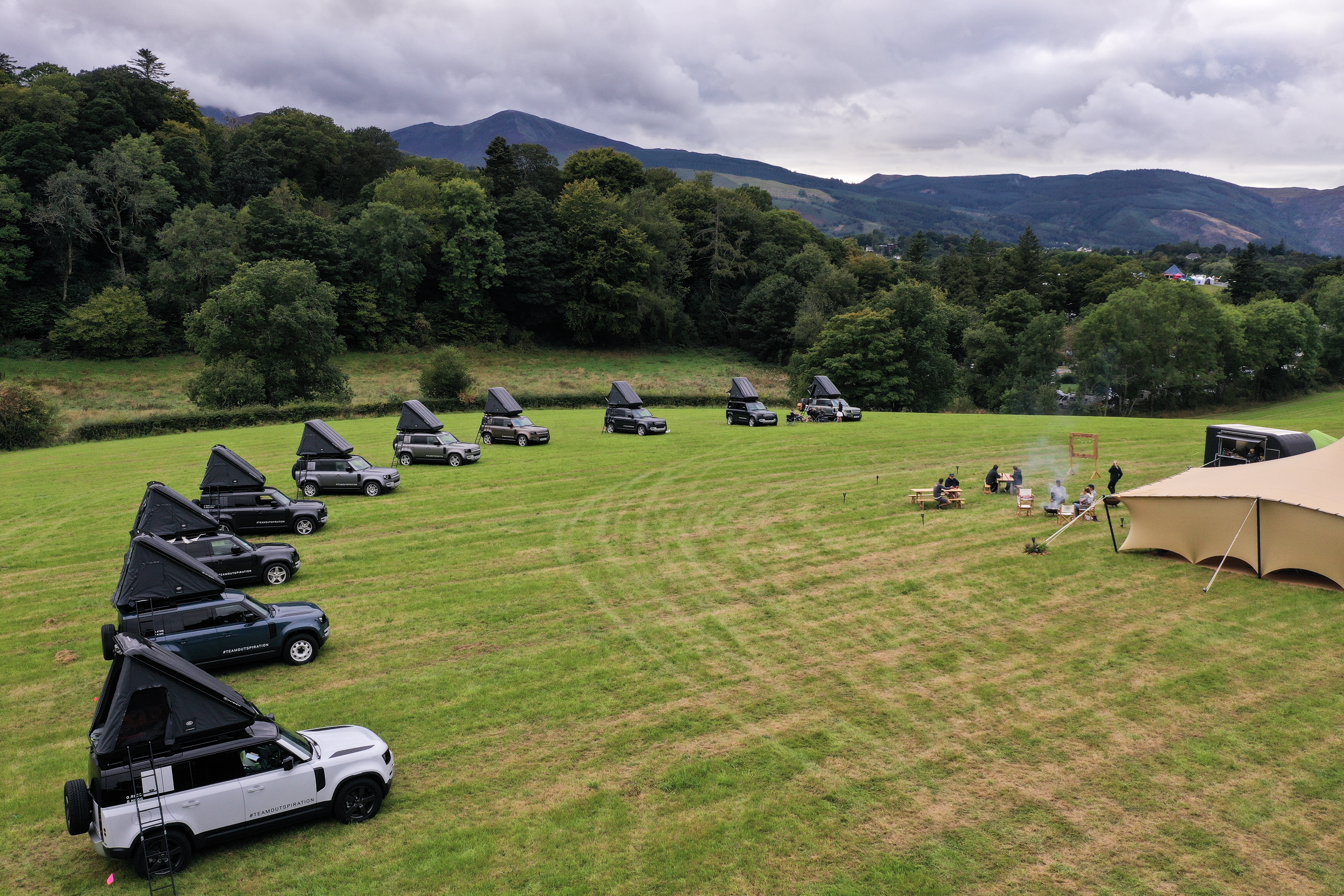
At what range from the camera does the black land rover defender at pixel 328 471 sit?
31.2 metres

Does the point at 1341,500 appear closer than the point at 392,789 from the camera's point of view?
No

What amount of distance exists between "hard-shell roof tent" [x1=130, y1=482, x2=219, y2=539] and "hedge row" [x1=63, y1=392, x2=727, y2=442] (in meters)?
26.2

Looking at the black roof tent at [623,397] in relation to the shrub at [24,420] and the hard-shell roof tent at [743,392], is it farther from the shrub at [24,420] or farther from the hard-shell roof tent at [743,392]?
the shrub at [24,420]

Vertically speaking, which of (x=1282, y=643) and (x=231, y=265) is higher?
(x=231, y=265)

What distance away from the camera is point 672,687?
604 inches

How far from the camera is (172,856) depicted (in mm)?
10102

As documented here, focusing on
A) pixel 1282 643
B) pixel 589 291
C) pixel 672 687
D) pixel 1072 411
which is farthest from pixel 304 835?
pixel 589 291

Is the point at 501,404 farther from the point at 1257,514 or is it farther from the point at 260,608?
the point at 1257,514

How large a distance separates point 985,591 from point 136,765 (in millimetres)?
17957

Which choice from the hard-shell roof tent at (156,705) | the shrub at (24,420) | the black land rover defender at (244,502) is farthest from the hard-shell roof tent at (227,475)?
the shrub at (24,420)

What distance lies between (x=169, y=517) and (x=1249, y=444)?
34792 mm

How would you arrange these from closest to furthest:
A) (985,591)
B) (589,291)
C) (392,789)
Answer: (392,789) → (985,591) → (589,291)

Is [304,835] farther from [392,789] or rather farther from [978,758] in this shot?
[978,758]

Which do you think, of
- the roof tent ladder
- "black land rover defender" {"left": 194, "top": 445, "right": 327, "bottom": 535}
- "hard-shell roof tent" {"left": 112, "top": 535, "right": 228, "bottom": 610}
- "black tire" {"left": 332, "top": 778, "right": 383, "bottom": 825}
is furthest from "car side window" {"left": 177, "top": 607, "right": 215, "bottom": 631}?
"black land rover defender" {"left": 194, "top": 445, "right": 327, "bottom": 535}
